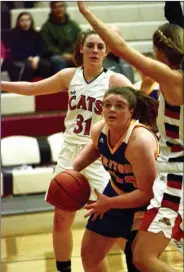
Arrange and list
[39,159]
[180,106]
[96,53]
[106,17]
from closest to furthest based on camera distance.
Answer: [180,106] < [96,53] < [39,159] < [106,17]

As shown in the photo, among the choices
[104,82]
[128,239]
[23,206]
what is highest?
[104,82]

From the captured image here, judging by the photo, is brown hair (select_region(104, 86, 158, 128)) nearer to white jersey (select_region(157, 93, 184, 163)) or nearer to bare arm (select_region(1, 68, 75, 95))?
white jersey (select_region(157, 93, 184, 163))

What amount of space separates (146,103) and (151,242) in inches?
25.4

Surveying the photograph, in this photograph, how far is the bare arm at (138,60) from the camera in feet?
8.86

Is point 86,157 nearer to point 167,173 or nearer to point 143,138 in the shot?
point 143,138

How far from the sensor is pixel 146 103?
3119 millimetres

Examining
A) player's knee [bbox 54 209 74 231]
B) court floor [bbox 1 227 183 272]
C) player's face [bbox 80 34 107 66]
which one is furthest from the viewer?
court floor [bbox 1 227 183 272]

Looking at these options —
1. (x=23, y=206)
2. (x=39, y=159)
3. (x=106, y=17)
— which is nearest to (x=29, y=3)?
(x=106, y=17)

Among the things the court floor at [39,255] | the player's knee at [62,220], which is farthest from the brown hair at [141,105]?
the court floor at [39,255]

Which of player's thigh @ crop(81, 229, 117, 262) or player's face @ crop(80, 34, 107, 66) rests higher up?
player's face @ crop(80, 34, 107, 66)

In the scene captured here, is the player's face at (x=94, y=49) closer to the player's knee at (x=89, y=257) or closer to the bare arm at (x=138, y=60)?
the bare arm at (x=138, y=60)

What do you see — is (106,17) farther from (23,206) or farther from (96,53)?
(96,53)

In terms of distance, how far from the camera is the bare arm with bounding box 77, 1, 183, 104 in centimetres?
270

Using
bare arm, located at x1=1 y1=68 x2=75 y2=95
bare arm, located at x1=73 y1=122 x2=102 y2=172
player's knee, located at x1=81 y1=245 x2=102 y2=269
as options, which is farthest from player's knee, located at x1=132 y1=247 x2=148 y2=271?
bare arm, located at x1=1 y1=68 x2=75 y2=95
